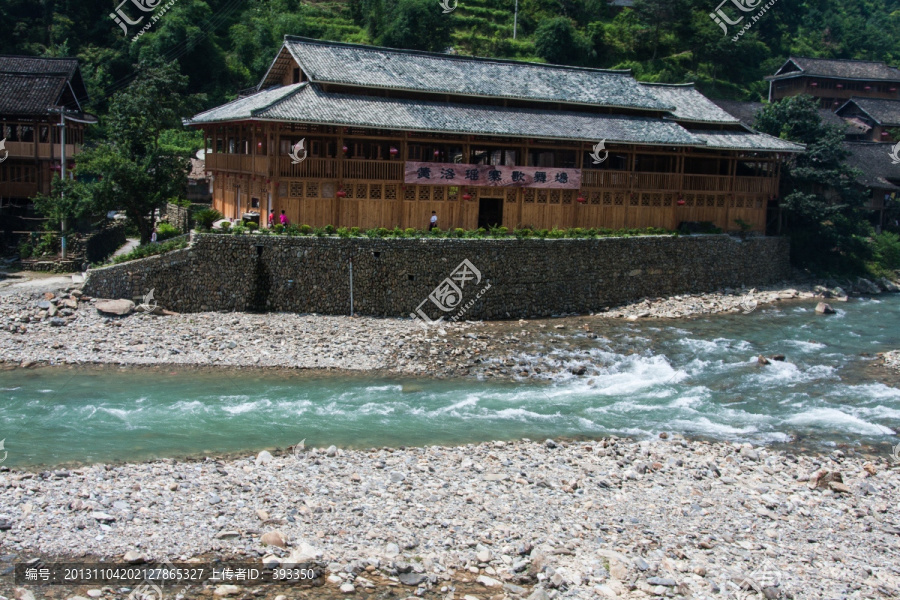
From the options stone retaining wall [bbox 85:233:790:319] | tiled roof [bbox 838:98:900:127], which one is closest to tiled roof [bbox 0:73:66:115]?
stone retaining wall [bbox 85:233:790:319]

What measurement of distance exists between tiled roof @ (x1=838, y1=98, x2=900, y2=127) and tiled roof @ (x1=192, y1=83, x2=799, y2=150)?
22.3 meters

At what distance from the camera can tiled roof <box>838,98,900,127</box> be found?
52.0 m

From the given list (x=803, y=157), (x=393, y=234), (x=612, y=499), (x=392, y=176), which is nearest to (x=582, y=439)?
(x=612, y=499)

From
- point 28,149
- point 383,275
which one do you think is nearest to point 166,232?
point 383,275

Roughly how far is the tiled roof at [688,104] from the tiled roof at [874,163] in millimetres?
9657

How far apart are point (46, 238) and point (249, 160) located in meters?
7.90

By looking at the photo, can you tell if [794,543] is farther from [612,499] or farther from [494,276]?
[494,276]

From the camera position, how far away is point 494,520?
13477 millimetres

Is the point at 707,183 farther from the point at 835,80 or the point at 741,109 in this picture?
the point at 835,80

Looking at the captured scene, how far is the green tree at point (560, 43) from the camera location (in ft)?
185

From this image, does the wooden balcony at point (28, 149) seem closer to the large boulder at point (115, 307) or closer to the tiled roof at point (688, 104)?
the large boulder at point (115, 307)

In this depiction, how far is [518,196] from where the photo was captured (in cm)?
3145

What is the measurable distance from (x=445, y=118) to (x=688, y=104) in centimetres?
1352

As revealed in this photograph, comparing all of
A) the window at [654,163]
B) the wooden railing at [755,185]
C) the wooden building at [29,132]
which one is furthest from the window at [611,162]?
the wooden building at [29,132]
